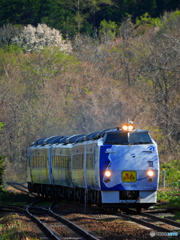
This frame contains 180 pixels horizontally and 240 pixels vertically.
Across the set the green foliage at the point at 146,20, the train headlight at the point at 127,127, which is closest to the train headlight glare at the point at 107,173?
the train headlight at the point at 127,127

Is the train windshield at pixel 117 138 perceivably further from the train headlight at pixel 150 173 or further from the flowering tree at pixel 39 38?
the flowering tree at pixel 39 38

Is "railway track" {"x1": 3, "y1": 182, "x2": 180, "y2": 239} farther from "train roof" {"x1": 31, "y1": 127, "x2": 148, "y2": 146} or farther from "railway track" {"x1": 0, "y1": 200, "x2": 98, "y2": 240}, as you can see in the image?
"train roof" {"x1": 31, "y1": 127, "x2": 148, "y2": 146}

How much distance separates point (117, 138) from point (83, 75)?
49.9m

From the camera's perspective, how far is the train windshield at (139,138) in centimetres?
1553

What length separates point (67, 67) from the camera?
6562cm

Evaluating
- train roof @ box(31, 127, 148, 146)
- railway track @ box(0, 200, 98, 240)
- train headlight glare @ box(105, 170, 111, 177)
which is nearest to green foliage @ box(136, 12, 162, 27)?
train roof @ box(31, 127, 148, 146)

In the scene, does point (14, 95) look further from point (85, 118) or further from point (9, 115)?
point (85, 118)

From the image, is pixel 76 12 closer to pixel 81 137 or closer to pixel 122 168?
pixel 81 137

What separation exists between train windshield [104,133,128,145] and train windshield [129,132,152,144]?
0.66 feet

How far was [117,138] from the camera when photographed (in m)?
15.6

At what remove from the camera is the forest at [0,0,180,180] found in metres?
40.2

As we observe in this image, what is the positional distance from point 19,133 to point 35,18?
35742 millimetres

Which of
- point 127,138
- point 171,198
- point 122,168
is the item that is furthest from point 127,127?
point 171,198

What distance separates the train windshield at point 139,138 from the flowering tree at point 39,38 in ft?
192
